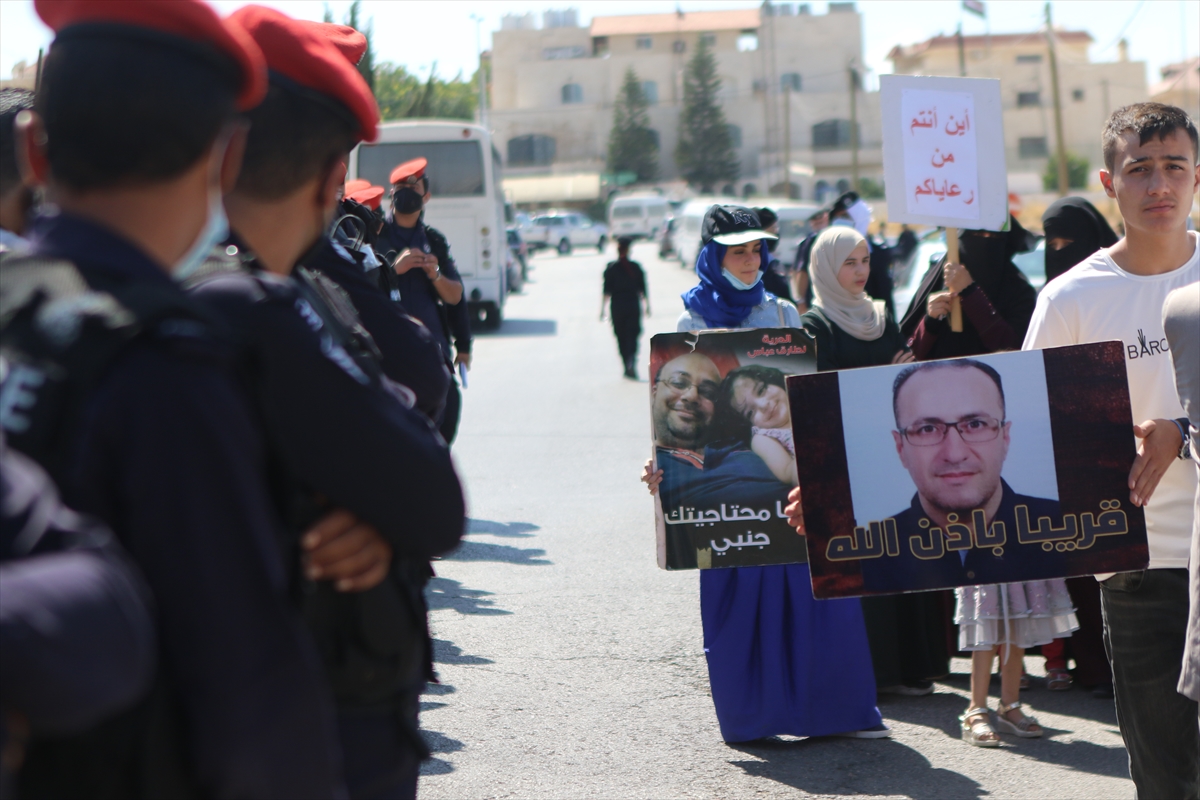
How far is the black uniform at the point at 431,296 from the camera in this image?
723cm

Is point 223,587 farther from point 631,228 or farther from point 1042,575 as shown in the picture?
point 631,228

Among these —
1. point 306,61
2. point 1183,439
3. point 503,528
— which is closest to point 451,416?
point 503,528

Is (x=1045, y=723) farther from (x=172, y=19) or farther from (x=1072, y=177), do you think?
(x=1072, y=177)

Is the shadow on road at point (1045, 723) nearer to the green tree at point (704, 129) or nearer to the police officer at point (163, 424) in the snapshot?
the police officer at point (163, 424)

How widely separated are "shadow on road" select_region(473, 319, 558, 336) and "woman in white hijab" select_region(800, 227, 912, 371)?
64.1 feet

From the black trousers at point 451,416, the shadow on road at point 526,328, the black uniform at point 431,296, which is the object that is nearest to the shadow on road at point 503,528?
the black uniform at point 431,296

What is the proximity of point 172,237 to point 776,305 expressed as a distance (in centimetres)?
406

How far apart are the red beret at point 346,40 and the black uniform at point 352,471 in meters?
1.02

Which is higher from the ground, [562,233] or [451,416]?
[562,233]

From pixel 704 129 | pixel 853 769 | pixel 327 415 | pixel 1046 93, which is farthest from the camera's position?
pixel 1046 93

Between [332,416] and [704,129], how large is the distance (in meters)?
92.9

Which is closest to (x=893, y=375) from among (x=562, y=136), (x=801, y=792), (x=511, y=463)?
(x=801, y=792)

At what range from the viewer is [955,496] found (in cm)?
345

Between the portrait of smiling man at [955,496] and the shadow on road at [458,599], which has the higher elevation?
the portrait of smiling man at [955,496]
